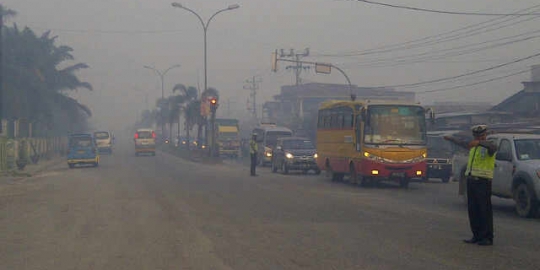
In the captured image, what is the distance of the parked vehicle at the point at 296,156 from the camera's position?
31.1 meters

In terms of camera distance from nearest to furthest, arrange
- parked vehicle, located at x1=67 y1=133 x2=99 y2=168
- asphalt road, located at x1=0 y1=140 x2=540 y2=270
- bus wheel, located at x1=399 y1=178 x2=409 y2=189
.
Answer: asphalt road, located at x1=0 y1=140 x2=540 y2=270
bus wheel, located at x1=399 y1=178 x2=409 y2=189
parked vehicle, located at x1=67 y1=133 x2=99 y2=168

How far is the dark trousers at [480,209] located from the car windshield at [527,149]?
14.1ft

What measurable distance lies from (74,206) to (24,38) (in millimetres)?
40321

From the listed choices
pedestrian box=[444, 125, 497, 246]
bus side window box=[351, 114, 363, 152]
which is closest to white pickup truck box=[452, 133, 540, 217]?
pedestrian box=[444, 125, 497, 246]

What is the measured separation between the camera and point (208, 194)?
19.7 metres

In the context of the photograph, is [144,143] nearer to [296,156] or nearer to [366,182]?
[296,156]

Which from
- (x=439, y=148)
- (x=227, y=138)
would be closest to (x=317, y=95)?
(x=227, y=138)

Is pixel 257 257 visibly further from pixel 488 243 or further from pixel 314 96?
pixel 314 96

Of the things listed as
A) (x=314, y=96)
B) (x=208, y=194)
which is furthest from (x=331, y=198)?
(x=314, y=96)

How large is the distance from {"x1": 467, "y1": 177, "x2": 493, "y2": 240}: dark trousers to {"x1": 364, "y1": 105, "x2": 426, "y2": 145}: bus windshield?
11.4m

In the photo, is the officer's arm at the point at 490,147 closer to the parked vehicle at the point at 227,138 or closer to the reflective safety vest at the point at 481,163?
the reflective safety vest at the point at 481,163

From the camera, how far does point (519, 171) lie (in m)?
13.7

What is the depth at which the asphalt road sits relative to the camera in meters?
8.85

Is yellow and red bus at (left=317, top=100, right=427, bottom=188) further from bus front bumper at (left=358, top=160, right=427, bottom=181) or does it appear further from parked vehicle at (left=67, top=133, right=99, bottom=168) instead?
parked vehicle at (left=67, top=133, right=99, bottom=168)
